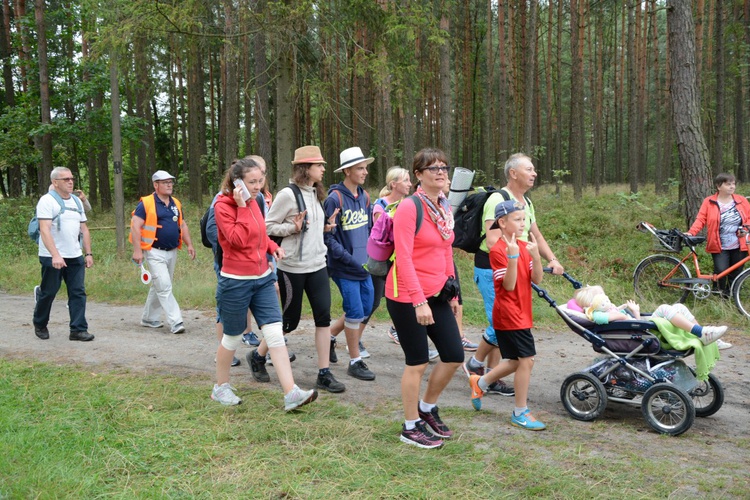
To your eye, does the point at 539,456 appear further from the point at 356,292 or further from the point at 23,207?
the point at 23,207

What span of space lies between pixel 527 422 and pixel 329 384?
1.80 metres

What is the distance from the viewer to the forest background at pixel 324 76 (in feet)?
33.5

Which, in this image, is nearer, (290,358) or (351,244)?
(351,244)

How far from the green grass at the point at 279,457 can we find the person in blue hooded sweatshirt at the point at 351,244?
1.03m

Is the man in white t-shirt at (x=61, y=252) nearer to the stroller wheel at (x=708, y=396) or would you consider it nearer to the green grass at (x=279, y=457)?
the green grass at (x=279, y=457)

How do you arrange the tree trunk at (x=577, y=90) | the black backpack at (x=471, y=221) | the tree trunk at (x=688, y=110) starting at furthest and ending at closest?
the tree trunk at (x=577, y=90) → the tree trunk at (x=688, y=110) → the black backpack at (x=471, y=221)

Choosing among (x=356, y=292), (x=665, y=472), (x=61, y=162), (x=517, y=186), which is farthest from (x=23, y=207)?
(x=665, y=472)

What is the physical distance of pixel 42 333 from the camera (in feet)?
24.2

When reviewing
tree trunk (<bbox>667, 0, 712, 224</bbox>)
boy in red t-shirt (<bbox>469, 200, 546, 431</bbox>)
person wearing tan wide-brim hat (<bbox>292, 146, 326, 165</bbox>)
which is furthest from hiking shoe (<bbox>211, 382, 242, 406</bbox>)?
tree trunk (<bbox>667, 0, 712, 224</bbox>)

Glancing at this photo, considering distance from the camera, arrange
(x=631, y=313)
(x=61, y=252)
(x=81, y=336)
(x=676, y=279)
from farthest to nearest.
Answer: (x=676, y=279) → (x=81, y=336) → (x=61, y=252) → (x=631, y=313)

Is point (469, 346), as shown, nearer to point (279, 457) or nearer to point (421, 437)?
point (421, 437)

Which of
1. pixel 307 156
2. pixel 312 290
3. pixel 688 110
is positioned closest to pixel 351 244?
pixel 312 290

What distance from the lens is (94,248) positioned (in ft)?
52.5

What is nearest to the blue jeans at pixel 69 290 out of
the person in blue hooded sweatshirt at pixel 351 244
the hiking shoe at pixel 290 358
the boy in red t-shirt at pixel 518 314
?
the hiking shoe at pixel 290 358
